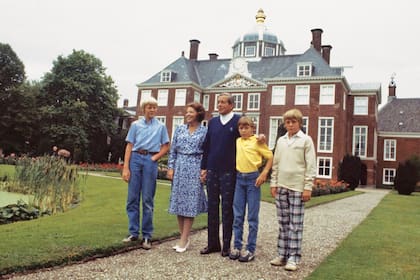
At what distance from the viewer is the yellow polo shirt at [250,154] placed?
4695 millimetres

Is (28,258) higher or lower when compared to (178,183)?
lower

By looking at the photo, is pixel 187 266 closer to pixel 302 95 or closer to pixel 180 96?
pixel 302 95

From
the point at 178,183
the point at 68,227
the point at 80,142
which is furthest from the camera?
the point at 80,142

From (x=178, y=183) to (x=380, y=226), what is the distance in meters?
5.07

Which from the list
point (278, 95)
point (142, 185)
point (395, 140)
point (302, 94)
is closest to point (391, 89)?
point (395, 140)

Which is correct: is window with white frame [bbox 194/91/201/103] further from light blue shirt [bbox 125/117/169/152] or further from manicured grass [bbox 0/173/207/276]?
light blue shirt [bbox 125/117/169/152]

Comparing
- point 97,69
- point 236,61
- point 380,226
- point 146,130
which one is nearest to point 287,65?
point 236,61

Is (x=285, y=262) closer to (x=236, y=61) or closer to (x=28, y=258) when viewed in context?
(x=28, y=258)

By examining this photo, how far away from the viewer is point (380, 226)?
26.1 feet

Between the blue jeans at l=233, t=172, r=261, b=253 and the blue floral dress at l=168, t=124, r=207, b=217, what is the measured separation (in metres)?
0.56

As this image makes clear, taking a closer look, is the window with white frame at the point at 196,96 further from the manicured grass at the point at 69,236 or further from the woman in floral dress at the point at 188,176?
the woman in floral dress at the point at 188,176

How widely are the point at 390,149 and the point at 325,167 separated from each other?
34.1ft

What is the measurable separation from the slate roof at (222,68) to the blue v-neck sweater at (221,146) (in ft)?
94.2

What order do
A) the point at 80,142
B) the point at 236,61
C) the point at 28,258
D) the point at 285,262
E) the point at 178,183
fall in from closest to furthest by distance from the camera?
the point at 28,258 → the point at 285,262 → the point at 178,183 → the point at 80,142 → the point at 236,61
